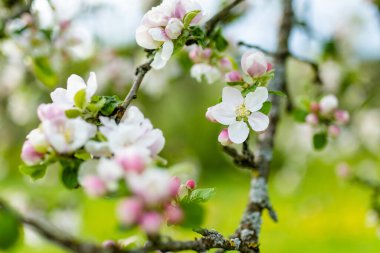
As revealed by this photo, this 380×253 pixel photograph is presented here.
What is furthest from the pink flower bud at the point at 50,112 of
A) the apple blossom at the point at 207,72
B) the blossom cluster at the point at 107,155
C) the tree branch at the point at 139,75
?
the apple blossom at the point at 207,72

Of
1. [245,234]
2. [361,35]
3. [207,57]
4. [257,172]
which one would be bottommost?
[245,234]

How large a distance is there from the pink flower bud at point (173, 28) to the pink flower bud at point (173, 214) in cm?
35

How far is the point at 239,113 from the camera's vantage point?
97 centimetres

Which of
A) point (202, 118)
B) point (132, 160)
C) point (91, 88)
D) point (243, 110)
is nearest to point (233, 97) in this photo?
point (243, 110)

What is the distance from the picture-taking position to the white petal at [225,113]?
966mm

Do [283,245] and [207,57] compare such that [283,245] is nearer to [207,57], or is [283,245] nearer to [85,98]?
[207,57]

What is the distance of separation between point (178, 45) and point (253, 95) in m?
0.17

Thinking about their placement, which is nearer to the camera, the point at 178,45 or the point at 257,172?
the point at 178,45

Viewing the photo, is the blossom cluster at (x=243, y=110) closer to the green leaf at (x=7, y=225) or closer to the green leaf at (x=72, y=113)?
the green leaf at (x=72, y=113)

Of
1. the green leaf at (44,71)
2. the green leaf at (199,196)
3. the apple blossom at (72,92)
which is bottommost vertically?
the green leaf at (199,196)

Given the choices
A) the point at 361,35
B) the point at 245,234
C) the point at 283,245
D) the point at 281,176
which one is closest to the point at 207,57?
the point at 245,234

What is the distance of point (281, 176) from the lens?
8812 millimetres

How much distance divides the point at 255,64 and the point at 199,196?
282mm

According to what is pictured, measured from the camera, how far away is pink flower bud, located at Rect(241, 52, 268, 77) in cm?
100
